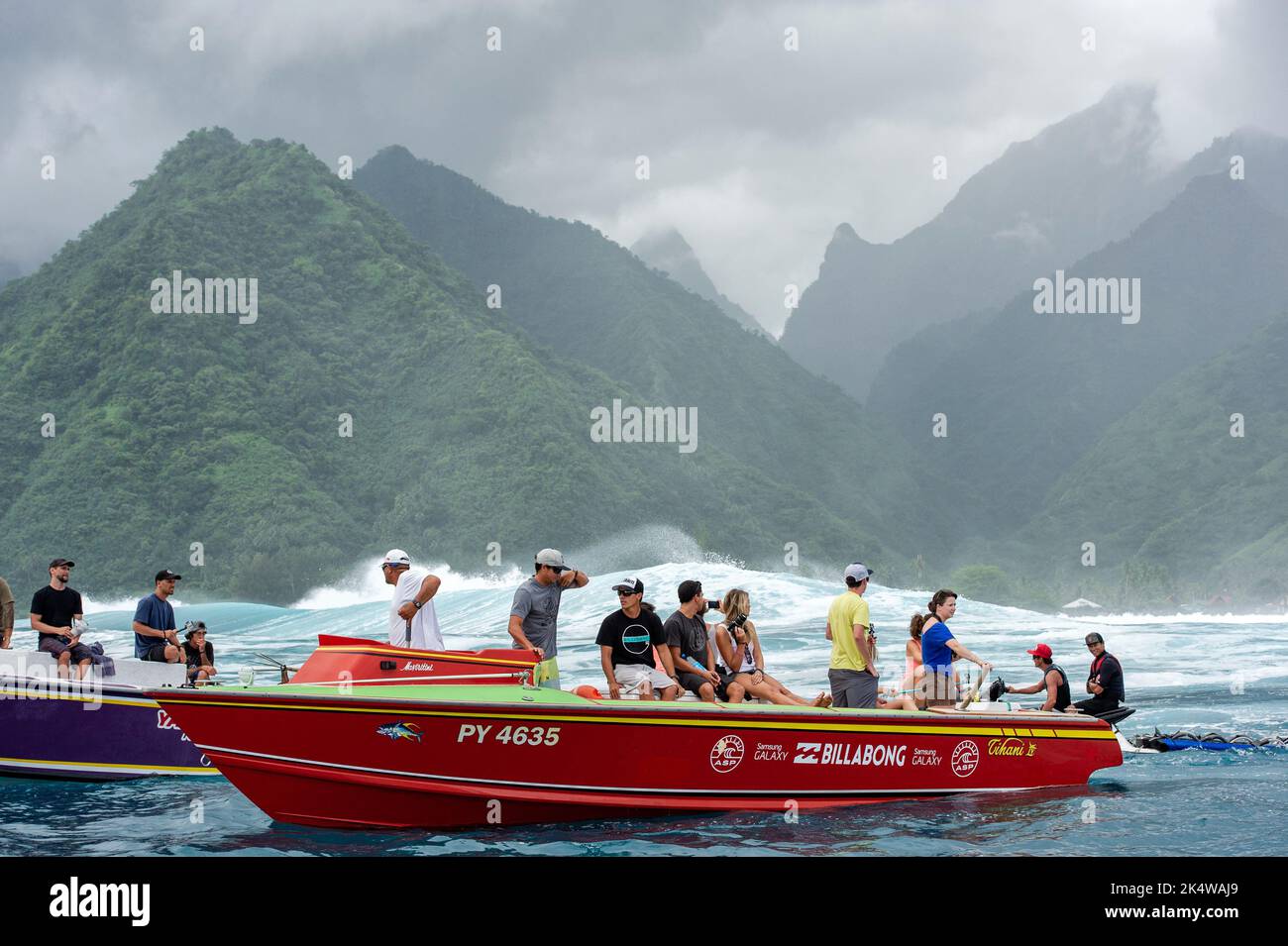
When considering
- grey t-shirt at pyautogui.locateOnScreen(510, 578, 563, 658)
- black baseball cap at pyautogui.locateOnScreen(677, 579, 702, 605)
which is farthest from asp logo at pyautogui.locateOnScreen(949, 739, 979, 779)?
grey t-shirt at pyautogui.locateOnScreen(510, 578, 563, 658)

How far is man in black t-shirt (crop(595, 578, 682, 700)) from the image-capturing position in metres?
9.48

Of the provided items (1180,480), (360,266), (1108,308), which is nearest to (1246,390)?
(1180,480)

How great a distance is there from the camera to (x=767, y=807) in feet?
30.7

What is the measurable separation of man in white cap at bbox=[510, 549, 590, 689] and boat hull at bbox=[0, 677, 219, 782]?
371 cm

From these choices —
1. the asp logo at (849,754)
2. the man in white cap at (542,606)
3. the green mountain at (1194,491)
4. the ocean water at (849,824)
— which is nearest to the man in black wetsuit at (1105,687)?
the ocean water at (849,824)

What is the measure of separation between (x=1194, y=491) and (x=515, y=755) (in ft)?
413

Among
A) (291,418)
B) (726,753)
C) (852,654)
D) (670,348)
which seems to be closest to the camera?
(726,753)

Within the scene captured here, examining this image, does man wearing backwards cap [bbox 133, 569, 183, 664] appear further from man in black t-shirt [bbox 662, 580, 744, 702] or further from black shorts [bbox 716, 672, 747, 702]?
black shorts [bbox 716, 672, 747, 702]

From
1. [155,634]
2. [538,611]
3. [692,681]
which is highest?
[538,611]

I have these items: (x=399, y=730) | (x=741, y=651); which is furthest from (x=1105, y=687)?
(x=399, y=730)

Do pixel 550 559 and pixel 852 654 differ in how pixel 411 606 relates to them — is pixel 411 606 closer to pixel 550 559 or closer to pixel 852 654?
pixel 550 559

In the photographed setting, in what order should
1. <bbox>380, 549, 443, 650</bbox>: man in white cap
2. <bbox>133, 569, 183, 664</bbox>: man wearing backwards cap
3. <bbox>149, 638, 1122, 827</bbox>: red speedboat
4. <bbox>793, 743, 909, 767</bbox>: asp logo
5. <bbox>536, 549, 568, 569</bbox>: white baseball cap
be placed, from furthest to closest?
<bbox>133, 569, 183, 664</bbox>: man wearing backwards cap
<bbox>380, 549, 443, 650</bbox>: man in white cap
<bbox>536, 549, 568, 569</bbox>: white baseball cap
<bbox>793, 743, 909, 767</bbox>: asp logo
<bbox>149, 638, 1122, 827</bbox>: red speedboat

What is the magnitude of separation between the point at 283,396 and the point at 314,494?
1134 centimetres

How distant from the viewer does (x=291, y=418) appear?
9181 centimetres
